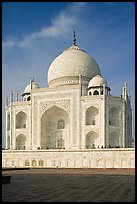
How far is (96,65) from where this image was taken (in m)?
31.2

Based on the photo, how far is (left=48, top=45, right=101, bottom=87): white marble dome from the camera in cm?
2922

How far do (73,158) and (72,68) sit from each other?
10735 mm

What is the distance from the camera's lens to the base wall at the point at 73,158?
65.2 ft

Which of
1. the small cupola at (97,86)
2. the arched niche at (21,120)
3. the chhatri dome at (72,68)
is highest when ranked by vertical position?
the chhatri dome at (72,68)

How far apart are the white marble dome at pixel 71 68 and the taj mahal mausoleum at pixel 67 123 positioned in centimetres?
9

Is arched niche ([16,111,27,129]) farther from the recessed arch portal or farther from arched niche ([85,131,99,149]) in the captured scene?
arched niche ([85,131,99,149])

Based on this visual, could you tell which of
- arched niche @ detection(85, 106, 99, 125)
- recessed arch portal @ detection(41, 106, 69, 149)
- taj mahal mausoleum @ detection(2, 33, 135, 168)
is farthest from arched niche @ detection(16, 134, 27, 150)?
arched niche @ detection(85, 106, 99, 125)

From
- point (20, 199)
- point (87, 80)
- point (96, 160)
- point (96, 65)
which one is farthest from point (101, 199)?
point (96, 65)

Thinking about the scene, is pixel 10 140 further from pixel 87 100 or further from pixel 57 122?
pixel 87 100

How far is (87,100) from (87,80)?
15.7 ft

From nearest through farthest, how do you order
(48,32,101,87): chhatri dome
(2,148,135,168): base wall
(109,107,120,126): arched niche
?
(2,148,135,168): base wall
(109,107,120,126): arched niche
(48,32,101,87): chhatri dome

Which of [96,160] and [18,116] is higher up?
[18,116]

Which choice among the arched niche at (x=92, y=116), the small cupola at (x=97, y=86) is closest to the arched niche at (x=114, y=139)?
the arched niche at (x=92, y=116)

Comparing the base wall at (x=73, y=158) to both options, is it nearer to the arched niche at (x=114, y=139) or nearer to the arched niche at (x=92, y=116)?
the arched niche at (x=114, y=139)
